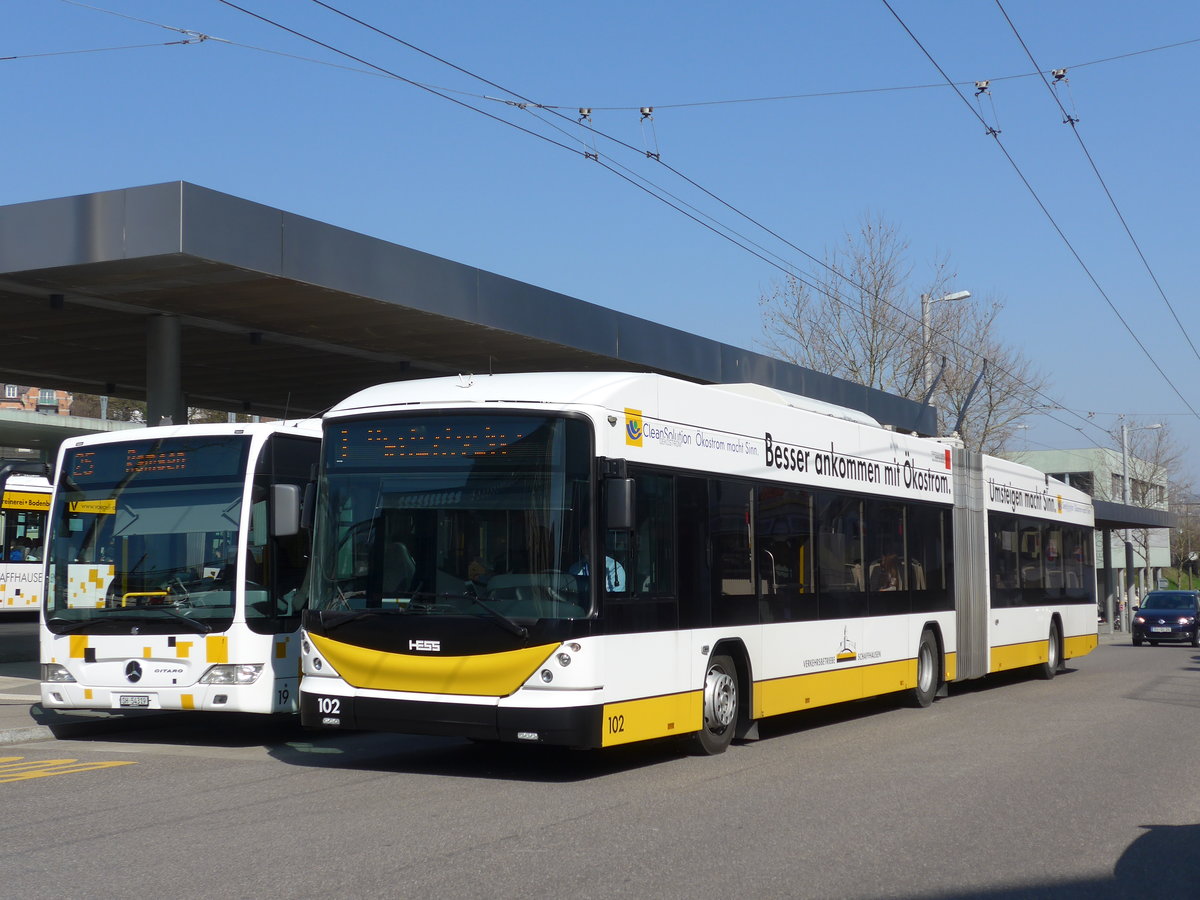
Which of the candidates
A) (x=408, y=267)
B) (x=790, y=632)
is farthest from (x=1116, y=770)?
(x=408, y=267)

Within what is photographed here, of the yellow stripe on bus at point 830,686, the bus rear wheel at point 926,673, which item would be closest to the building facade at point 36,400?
the bus rear wheel at point 926,673

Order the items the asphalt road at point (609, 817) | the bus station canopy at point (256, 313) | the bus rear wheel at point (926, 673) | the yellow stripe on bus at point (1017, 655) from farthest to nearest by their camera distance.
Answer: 1. the yellow stripe on bus at point (1017, 655)
2. the bus rear wheel at point (926, 673)
3. the bus station canopy at point (256, 313)
4. the asphalt road at point (609, 817)

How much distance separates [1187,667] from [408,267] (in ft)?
58.5

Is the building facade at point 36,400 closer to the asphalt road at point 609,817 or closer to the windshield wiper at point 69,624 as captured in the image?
the windshield wiper at point 69,624

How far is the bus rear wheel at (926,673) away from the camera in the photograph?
16.6m

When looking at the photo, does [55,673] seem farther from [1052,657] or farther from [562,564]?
[1052,657]

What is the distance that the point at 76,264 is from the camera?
14.5m

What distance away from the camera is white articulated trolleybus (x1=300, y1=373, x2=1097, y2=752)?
32.8ft

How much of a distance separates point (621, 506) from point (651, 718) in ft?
5.92

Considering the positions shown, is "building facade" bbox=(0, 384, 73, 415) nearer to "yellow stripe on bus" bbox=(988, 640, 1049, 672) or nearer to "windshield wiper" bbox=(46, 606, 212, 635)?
"yellow stripe on bus" bbox=(988, 640, 1049, 672)

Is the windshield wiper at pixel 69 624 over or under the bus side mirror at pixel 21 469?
under

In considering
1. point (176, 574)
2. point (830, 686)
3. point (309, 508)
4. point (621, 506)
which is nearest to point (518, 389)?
point (621, 506)

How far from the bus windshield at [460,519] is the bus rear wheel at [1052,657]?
14115mm

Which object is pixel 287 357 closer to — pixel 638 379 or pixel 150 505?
pixel 150 505
